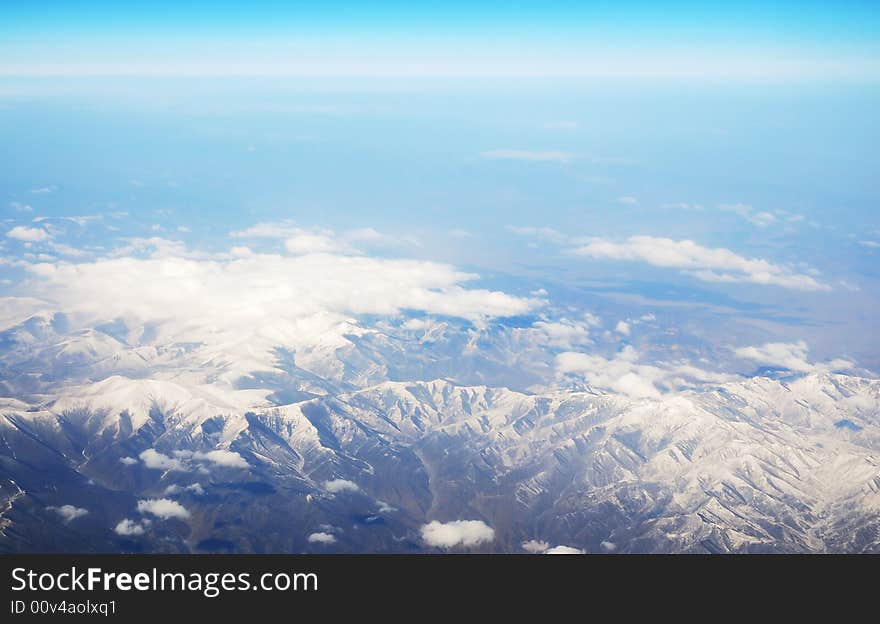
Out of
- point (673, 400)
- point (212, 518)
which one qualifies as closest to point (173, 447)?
point (212, 518)

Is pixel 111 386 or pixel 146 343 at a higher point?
pixel 146 343

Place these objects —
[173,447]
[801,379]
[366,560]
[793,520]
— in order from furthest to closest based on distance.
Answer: [801,379], [173,447], [793,520], [366,560]

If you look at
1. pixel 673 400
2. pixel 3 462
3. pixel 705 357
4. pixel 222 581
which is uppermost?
pixel 705 357

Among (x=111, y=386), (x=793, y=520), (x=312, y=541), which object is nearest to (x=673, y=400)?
(x=793, y=520)

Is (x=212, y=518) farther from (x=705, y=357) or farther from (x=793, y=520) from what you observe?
(x=705, y=357)

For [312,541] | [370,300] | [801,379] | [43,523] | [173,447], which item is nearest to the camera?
[43,523]

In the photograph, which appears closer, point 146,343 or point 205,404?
point 205,404
